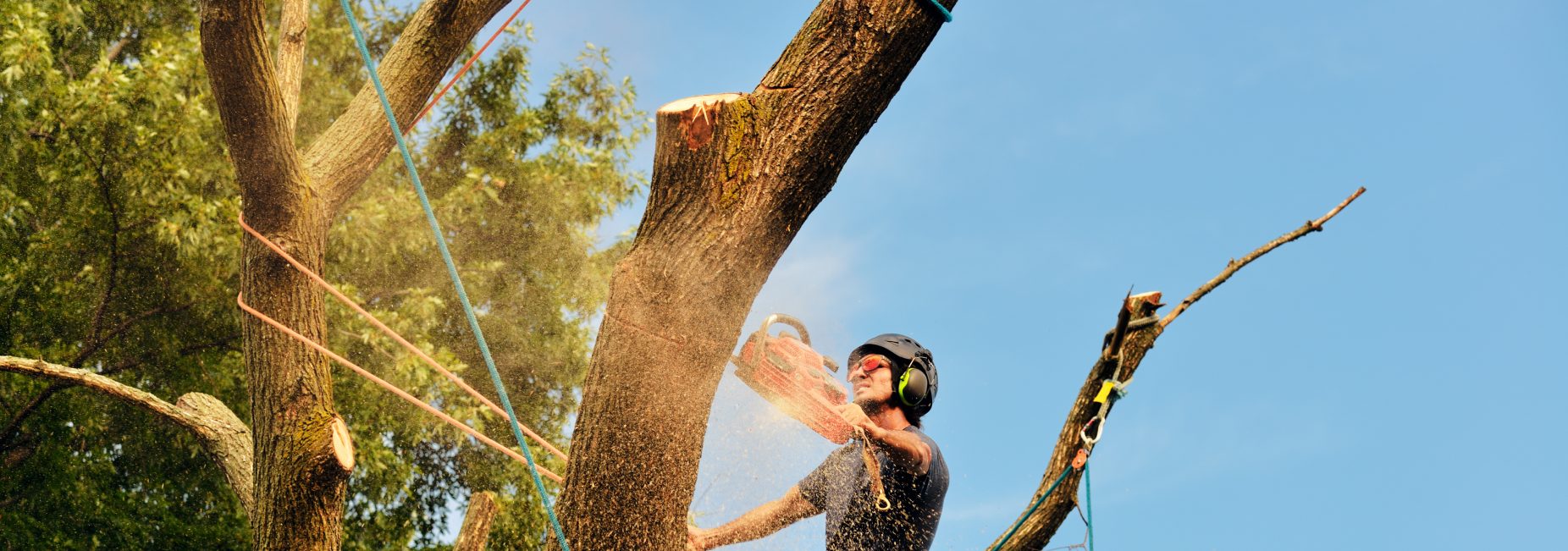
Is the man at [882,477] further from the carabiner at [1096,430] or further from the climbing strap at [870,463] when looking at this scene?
the carabiner at [1096,430]

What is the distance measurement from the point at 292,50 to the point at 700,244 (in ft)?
11.5

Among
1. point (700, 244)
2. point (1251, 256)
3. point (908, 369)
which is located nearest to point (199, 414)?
point (908, 369)

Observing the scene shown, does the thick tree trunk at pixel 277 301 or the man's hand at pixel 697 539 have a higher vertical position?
the thick tree trunk at pixel 277 301

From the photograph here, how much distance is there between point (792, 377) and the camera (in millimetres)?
3338

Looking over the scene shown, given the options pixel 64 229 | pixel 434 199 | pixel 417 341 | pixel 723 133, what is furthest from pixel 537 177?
pixel 723 133

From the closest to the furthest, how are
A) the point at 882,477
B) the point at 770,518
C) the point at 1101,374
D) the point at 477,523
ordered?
the point at 1101,374
the point at 882,477
the point at 770,518
the point at 477,523

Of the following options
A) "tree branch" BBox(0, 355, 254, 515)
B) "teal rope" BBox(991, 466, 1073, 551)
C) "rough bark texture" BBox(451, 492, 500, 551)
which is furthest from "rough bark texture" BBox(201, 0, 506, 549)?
"teal rope" BBox(991, 466, 1073, 551)

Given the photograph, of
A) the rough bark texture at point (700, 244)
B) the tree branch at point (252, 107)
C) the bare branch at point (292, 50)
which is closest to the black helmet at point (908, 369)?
the rough bark texture at point (700, 244)

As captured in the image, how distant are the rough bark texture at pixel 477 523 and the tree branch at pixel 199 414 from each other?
0.81 m

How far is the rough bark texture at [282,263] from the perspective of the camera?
12.2 feet

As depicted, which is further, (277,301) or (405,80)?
(405,80)

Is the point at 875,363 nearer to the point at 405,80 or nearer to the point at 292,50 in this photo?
the point at 405,80

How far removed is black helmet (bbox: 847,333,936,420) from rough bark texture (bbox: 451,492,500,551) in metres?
1.98

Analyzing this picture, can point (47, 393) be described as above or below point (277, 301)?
above
